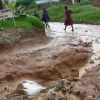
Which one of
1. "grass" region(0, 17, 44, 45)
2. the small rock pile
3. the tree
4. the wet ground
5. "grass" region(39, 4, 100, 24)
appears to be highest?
the small rock pile

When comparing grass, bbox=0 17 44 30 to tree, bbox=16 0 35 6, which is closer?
grass, bbox=0 17 44 30

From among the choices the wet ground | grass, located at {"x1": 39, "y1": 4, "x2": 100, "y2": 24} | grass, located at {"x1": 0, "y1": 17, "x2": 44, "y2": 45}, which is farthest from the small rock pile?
grass, located at {"x1": 39, "y1": 4, "x2": 100, "y2": 24}

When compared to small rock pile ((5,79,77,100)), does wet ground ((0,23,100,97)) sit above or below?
below

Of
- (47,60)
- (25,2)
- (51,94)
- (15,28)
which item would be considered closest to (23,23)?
(15,28)

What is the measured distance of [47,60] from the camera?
50.9 feet

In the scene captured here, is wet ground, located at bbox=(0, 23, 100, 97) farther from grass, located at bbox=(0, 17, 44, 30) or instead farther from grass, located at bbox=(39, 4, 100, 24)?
grass, located at bbox=(39, 4, 100, 24)

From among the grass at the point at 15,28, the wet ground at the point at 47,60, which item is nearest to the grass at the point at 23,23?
the grass at the point at 15,28

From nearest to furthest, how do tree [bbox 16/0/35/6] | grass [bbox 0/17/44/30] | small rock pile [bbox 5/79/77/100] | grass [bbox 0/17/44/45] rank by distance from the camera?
small rock pile [bbox 5/79/77/100]
grass [bbox 0/17/44/45]
grass [bbox 0/17/44/30]
tree [bbox 16/0/35/6]

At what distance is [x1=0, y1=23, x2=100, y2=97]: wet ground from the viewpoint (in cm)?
1368

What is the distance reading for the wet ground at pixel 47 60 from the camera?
1368 cm

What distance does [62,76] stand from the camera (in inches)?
538

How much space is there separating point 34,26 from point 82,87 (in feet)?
37.4

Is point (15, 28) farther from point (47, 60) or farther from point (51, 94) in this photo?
point (51, 94)

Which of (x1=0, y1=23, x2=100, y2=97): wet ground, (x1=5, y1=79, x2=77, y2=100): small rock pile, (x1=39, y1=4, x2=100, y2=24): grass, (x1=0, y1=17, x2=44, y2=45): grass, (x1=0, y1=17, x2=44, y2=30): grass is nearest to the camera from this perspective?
(x1=5, y1=79, x2=77, y2=100): small rock pile
